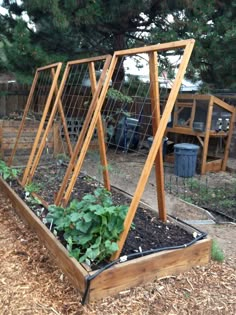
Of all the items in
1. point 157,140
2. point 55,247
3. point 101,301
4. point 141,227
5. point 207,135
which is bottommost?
point 101,301

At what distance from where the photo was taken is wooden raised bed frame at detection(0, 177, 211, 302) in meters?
2.15

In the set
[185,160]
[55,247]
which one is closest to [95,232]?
[55,247]

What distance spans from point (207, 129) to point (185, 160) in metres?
0.85

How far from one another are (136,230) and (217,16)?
5238 mm

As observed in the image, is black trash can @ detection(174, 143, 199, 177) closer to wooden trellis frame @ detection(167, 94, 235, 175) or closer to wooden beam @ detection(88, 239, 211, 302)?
wooden trellis frame @ detection(167, 94, 235, 175)

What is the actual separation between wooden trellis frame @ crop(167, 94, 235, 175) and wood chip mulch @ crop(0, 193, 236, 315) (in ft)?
14.5

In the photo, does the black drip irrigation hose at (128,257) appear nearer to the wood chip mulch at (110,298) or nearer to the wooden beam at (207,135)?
the wood chip mulch at (110,298)

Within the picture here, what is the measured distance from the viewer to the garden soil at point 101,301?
211 cm

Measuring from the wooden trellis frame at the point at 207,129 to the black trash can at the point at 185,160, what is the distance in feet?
1.31

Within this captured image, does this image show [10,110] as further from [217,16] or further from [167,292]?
[167,292]

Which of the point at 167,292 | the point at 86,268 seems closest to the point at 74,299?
the point at 86,268

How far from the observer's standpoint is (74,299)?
2.17 meters

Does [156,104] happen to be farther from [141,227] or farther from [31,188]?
[31,188]

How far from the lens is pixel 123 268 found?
224cm
